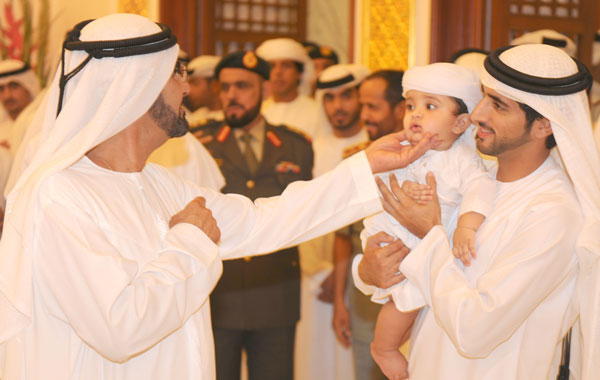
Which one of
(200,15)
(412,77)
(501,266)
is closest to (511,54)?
(412,77)

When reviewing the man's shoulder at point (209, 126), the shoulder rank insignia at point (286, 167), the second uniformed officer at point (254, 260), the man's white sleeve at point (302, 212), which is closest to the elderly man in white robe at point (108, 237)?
the man's white sleeve at point (302, 212)

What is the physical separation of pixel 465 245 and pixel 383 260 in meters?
0.38

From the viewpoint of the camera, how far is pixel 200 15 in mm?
7832

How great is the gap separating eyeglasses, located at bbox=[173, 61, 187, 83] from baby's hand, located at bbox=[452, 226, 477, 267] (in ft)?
3.60

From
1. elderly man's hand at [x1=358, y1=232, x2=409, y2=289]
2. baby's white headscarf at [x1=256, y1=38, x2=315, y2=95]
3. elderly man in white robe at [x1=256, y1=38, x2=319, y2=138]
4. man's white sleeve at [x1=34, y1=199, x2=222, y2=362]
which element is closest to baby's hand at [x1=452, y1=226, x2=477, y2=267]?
elderly man's hand at [x1=358, y1=232, x2=409, y2=289]

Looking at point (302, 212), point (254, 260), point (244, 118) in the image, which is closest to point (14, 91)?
point (244, 118)

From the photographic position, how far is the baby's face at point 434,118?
3078 millimetres

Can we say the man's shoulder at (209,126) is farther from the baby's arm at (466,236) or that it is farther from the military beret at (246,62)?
the baby's arm at (466,236)

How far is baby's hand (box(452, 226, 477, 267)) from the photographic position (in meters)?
2.79

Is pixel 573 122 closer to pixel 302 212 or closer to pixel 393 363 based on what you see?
pixel 302 212

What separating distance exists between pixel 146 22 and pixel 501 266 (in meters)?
1.40

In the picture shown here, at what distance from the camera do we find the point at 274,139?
5.08 metres

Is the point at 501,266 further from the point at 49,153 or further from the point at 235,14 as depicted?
the point at 235,14

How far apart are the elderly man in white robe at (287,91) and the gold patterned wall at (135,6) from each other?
1.69 metres
